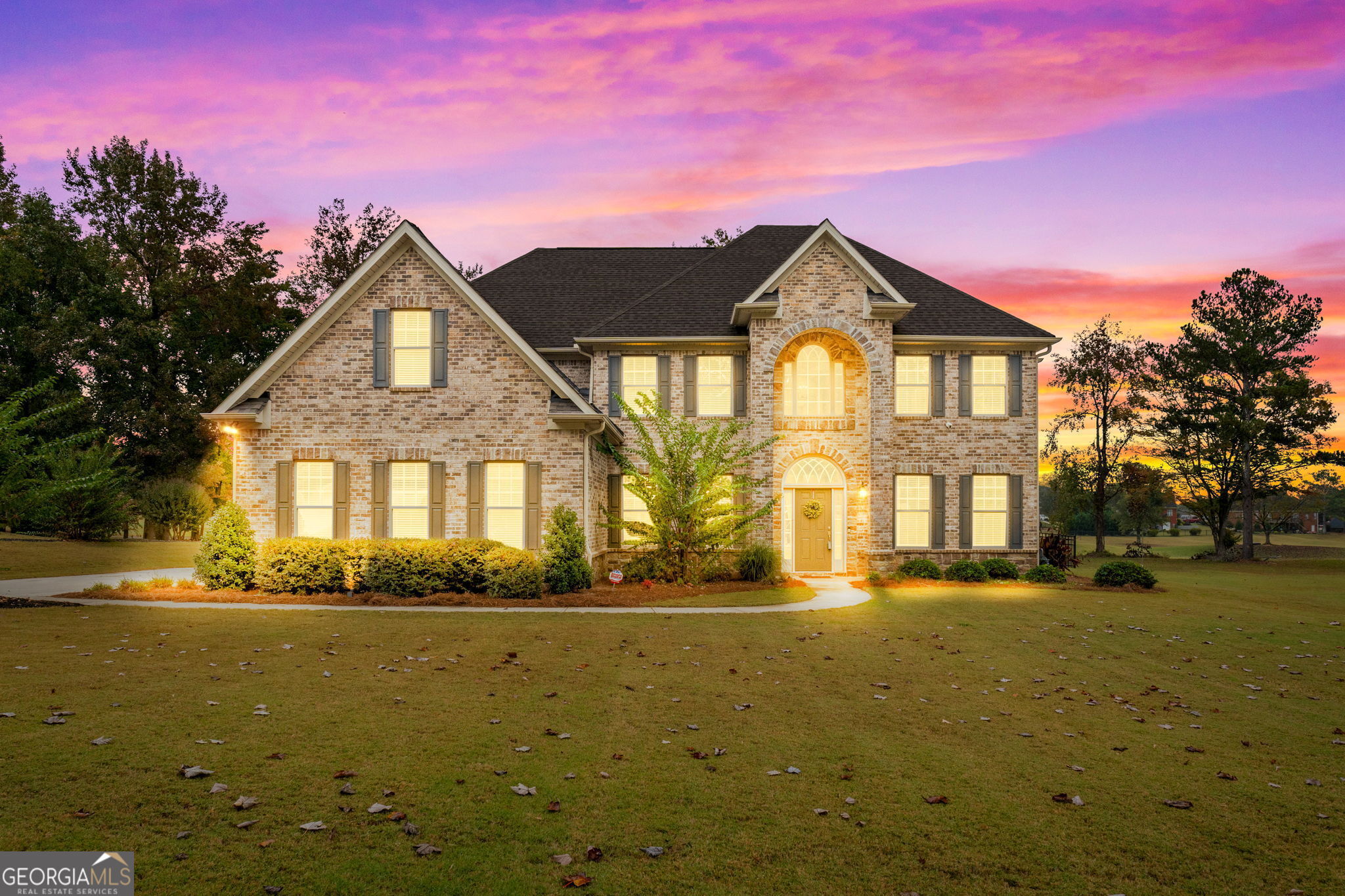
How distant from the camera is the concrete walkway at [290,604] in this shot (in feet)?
48.4

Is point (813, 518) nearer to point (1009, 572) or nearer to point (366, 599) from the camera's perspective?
point (1009, 572)

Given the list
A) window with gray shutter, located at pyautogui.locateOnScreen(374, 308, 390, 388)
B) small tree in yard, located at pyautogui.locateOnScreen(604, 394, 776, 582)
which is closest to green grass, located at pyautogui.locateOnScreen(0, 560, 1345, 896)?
small tree in yard, located at pyautogui.locateOnScreen(604, 394, 776, 582)

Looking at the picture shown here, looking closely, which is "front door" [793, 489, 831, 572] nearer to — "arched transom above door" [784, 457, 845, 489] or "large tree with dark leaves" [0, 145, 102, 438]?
"arched transom above door" [784, 457, 845, 489]

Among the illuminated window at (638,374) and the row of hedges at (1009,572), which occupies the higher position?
the illuminated window at (638,374)

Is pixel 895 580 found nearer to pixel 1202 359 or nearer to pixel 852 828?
pixel 852 828

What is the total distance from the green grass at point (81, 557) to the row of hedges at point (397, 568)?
8.27 meters

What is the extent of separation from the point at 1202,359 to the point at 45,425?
5501cm

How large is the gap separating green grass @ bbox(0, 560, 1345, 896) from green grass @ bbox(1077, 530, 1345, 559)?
3865cm

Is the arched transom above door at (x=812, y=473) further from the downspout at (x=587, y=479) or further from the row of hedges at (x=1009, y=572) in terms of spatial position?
the downspout at (x=587, y=479)

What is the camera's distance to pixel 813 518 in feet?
74.1

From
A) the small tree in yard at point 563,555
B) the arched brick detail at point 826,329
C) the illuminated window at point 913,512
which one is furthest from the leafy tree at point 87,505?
the illuminated window at point 913,512

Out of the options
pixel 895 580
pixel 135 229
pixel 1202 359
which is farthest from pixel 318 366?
pixel 1202 359

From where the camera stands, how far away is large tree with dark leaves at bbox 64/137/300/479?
38.1m

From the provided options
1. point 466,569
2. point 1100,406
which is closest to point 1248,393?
point 1100,406
